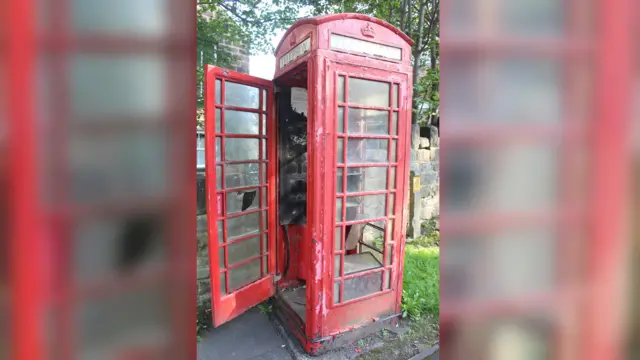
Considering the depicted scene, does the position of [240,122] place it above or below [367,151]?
above

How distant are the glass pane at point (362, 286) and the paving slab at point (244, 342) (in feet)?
2.32

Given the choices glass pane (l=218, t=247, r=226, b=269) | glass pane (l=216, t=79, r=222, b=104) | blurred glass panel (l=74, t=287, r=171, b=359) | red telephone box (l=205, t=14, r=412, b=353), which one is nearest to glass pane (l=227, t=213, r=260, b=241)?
red telephone box (l=205, t=14, r=412, b=353)

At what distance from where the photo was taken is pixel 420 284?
394 cm

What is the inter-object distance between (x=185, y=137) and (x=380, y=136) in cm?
242

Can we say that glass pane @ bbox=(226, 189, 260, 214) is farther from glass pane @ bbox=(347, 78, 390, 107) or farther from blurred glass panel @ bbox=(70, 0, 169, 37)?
blurred glass panel @ bbox=(70, 0, 169, 37)

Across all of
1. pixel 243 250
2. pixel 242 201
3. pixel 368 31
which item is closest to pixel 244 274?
pixel 243 250

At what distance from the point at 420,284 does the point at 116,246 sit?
3.86 m

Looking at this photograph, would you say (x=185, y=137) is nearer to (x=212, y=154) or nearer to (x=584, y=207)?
(x=584, y=207)

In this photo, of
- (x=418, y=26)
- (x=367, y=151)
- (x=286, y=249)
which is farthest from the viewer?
(x=418, y=26)

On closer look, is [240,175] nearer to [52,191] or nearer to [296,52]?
[296,52]

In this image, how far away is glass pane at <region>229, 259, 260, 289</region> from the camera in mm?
3081

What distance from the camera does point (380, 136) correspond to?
2.88 meters

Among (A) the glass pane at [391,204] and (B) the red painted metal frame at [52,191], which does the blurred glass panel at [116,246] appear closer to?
(B) the red painted metal frame at [52,191]

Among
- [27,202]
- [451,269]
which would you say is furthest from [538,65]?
[27,202]
